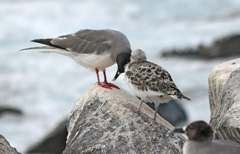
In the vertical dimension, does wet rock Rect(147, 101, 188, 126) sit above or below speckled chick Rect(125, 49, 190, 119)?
below

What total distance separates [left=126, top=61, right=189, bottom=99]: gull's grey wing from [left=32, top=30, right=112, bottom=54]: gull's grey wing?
4.32 ft

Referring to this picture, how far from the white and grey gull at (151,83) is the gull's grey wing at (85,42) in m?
1.24

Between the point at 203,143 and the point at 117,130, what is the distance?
1.44m

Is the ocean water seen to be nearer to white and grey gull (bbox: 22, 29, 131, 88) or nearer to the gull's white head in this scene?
white and grey gull (bbox: 22, 29, 131, 88)

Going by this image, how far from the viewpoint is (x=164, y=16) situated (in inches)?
1236

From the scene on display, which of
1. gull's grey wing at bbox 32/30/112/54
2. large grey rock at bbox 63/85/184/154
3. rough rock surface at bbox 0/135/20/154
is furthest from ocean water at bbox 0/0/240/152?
rough rock surface at bbox 0/135/20/154

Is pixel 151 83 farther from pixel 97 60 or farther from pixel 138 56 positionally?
pixel 97 60

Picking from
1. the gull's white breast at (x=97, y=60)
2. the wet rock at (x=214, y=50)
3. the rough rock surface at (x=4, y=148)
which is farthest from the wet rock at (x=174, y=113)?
the rough rock surface at (x=4, y=148)

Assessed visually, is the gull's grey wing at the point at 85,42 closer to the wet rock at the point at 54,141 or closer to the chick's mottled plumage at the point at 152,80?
the chick's mottled plumage at the point at 152,80

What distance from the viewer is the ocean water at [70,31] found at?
2044cm

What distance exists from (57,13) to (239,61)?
23143mm

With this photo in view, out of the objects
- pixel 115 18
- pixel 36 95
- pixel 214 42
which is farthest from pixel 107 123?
pixel 115 18

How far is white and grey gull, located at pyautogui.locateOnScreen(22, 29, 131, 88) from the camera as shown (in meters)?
10.2

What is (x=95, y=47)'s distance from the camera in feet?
34.2
